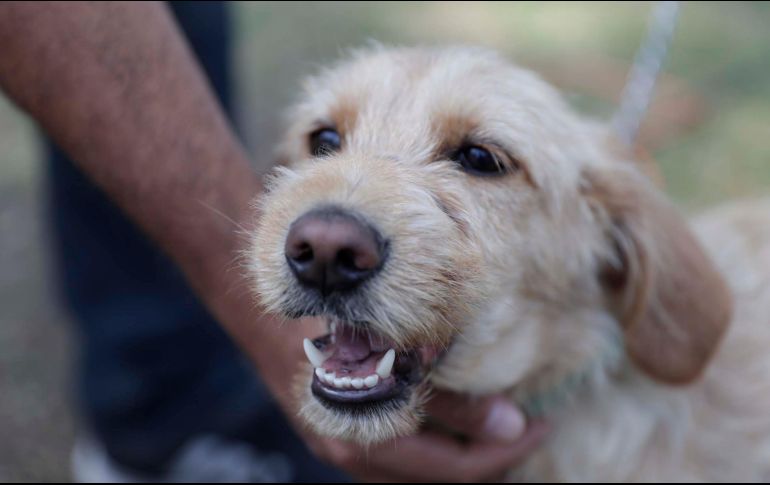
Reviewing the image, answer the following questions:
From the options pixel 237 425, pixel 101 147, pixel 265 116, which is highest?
pixel 101 147

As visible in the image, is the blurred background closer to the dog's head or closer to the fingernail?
the dog's head

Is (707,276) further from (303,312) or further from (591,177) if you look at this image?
(303,312)

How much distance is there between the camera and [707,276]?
8.20ft

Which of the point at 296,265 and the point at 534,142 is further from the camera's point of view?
the point at 534,142

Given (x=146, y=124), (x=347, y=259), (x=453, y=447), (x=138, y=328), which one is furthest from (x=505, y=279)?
(x=138, y=328)

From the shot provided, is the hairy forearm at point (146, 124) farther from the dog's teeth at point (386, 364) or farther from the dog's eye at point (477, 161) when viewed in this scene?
the dog's eye at point (477, 161)

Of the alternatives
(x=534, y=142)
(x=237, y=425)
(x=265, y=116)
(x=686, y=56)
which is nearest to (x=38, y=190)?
(x=265, y=116)

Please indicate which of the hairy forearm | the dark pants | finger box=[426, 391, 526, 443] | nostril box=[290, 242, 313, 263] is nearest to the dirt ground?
the dark pants

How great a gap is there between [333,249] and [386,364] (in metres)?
0.40

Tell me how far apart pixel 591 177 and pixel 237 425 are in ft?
6.90

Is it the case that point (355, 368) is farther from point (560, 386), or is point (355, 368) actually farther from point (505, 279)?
point (560, 386)

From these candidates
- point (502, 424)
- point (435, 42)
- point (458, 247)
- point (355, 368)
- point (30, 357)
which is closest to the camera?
point (458, 247)

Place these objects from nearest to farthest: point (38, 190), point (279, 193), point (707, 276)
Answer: point (279, 193) → point (707, 276) → point (38, 190)

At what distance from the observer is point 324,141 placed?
8.36 ft
